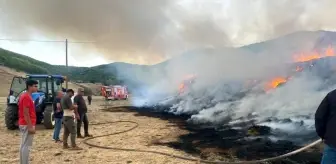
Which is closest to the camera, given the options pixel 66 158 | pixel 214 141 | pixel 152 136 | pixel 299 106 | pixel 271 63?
pixel 66 158

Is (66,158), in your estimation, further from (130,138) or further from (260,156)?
(260,156)

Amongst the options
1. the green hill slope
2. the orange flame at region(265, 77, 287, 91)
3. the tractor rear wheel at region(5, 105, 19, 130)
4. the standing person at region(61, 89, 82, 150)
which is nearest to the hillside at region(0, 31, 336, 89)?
the green hill slope

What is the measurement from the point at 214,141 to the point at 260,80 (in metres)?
19.1

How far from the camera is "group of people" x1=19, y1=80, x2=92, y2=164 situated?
7234 mm

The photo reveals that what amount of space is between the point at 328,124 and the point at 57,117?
1042cm

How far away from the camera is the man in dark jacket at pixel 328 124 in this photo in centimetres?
433

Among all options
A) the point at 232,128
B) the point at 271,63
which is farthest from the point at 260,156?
the point at 271,63

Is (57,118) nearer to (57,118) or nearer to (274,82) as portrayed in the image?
(57,118)

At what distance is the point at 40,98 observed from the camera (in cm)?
1586

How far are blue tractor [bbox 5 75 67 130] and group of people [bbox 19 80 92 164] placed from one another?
312 cm

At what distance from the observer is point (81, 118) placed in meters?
13.2

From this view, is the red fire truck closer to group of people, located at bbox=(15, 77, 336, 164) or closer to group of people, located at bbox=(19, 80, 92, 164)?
group of people, located at bbox=(19, 80, 92, 164)

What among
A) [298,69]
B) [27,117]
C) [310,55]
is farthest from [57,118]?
[310,55]

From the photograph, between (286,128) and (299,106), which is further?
(299,106)
